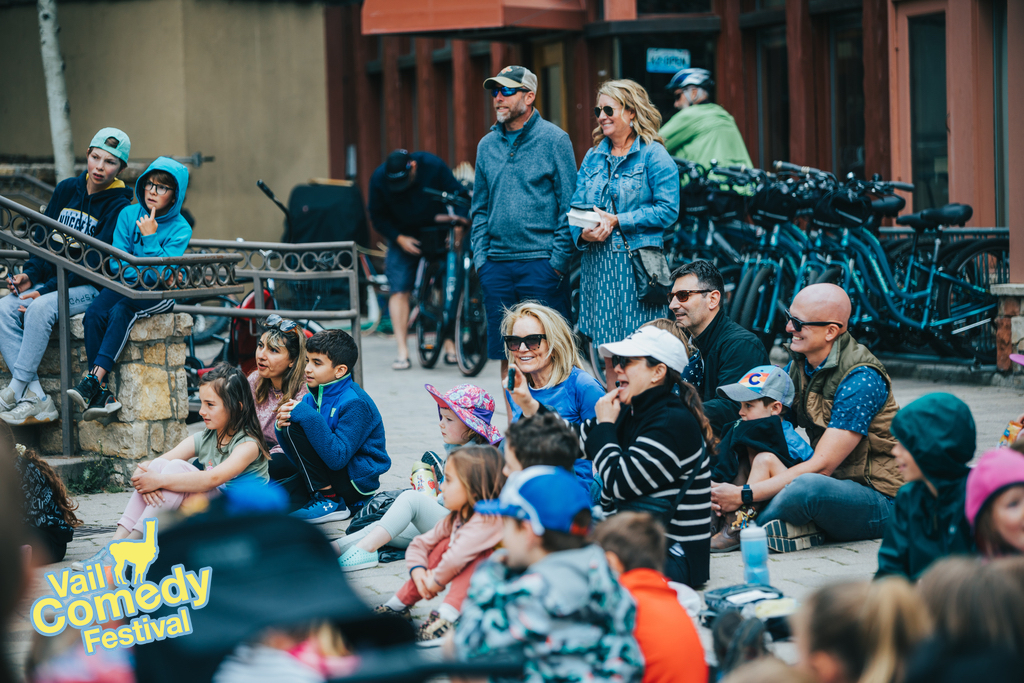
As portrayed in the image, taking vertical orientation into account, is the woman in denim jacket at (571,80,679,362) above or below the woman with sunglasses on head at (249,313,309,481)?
above

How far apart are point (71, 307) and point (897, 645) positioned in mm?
5729

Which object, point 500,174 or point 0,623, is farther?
point 500,174

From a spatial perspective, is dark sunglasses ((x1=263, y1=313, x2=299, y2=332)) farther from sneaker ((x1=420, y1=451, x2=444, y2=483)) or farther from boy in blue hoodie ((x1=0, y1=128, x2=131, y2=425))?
boy in blue hoodie ((x1=0, y1=128, x2=131, y2=425))

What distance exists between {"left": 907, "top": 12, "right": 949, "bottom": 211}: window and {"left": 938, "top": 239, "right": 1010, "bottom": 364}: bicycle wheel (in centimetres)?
149

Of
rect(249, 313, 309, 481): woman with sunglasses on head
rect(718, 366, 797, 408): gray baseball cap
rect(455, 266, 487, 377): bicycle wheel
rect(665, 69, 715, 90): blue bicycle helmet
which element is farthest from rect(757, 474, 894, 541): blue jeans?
rect(665, 69, 715, 90): blue bicycle helmet

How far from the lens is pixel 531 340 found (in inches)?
220

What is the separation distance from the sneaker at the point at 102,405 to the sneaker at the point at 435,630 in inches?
126

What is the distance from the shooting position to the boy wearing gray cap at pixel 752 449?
5402 mm

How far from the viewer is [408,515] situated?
5246 millimetres

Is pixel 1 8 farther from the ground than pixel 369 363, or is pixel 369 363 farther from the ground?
pixel 1 8

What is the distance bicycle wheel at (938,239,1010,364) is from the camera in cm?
941

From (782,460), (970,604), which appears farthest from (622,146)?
(970,604)

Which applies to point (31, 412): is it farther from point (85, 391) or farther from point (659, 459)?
point (659, 459)

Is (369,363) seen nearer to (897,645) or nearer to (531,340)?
(531,340)
